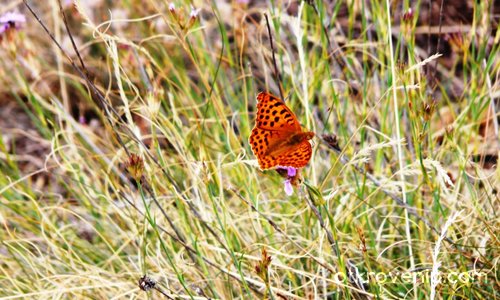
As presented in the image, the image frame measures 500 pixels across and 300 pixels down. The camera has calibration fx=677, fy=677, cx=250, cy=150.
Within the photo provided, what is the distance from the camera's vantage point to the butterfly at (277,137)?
1.11 m

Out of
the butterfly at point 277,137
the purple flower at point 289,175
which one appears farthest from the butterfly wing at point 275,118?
the purple flower at point 289,175

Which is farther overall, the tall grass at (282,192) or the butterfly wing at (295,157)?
the tall grass at (282,192)

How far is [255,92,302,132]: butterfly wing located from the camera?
1.18m

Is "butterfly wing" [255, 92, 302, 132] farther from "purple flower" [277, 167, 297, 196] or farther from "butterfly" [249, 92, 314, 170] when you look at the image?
"purple flower" [277, 167, 297, 196]

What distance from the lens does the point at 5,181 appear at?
1744mm

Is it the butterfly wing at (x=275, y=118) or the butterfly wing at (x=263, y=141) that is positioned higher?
the butterfly wing at (x=275, y=118)

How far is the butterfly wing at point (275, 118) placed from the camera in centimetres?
118

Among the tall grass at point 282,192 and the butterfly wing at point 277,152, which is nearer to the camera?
the butterfly wing at point 277,152

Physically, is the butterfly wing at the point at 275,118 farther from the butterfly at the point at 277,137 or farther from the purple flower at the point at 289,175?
the purple flower at the point at 289,175

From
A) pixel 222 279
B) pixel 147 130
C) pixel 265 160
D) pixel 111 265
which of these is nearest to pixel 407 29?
pixel 265 160

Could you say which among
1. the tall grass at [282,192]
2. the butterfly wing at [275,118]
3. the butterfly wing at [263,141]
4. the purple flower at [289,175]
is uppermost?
the butterfly wing at [275,118]

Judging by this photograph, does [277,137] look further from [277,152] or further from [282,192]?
[282,192]

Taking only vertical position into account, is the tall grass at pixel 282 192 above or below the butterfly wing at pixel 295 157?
below

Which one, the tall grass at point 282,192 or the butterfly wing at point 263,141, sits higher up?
the butterfly wing at point 263,141
